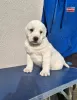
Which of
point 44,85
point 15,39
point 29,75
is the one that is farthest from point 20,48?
point 44,85

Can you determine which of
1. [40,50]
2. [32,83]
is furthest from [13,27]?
[32,83]

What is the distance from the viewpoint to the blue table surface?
88 cm

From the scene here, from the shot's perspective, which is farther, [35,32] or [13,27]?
[13,27]

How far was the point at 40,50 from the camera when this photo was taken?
3.96ft

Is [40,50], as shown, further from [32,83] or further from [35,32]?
[32,83]

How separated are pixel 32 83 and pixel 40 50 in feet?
0.77

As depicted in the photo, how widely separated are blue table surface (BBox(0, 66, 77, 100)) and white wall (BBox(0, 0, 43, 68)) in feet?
0.48

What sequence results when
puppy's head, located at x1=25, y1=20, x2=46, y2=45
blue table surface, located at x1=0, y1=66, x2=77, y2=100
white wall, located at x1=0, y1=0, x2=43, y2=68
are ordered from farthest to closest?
white wall, located at x1=0, y1=0, x2=43, y2=68 → puppy's head, located at x1=25, y1=20, x2=46, y2=45 → blue table surface, located at x1=0, y1=66, x2=77, y2=100

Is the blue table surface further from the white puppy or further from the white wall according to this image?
the white wall

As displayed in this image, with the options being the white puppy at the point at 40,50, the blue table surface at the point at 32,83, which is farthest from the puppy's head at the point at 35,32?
the blue table surface at the point at 32,83

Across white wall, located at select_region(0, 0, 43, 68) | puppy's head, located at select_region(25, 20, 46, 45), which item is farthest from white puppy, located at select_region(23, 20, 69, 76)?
white wall, located at select_region(0, 0, 43, 68)

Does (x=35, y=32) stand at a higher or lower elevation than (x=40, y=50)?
higher

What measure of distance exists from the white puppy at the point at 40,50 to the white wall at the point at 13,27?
21cm

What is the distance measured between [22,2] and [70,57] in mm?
435
